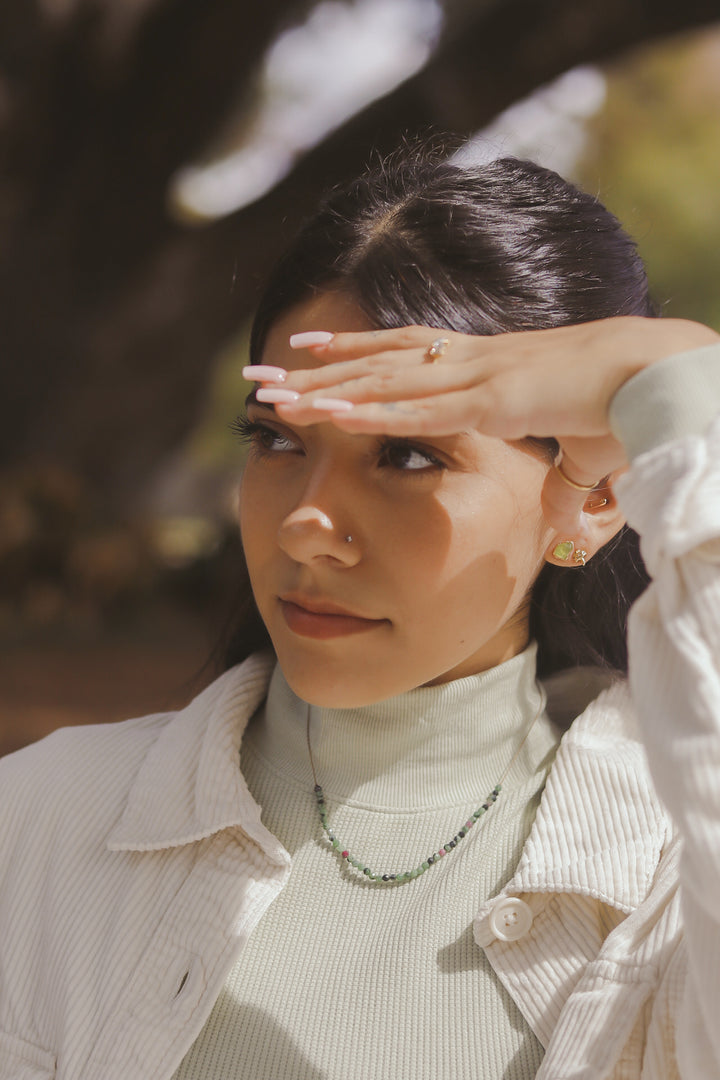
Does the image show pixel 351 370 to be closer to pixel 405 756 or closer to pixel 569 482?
pixel 569 482

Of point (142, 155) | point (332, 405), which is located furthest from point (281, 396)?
point (142, 155)

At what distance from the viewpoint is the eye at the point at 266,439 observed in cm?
129

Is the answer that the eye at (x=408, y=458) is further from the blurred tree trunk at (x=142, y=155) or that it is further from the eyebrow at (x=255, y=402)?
the blurred tree trunk at (x=142, y=155)

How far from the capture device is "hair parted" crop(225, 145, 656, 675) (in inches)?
49.1

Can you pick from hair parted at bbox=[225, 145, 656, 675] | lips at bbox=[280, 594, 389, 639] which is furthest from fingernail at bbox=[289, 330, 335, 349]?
lips at bbox=[280, 594, 389, 639]

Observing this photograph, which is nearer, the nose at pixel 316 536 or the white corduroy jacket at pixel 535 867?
the white corduroy jacket at pixel 535 867

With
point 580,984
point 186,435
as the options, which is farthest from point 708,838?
point 186,435

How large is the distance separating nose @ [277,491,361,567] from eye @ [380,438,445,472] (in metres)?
0.09

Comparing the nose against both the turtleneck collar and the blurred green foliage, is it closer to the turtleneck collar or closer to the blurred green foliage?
the turtleneck collar

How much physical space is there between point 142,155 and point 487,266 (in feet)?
10.9

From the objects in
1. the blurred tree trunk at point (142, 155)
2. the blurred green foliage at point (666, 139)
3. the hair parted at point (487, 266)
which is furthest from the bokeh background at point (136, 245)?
the blurred green foliage at point (666, 139)

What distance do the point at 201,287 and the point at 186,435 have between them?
97 cm

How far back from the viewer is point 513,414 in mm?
986

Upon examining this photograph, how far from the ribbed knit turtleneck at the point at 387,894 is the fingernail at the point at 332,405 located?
1.51 feet
